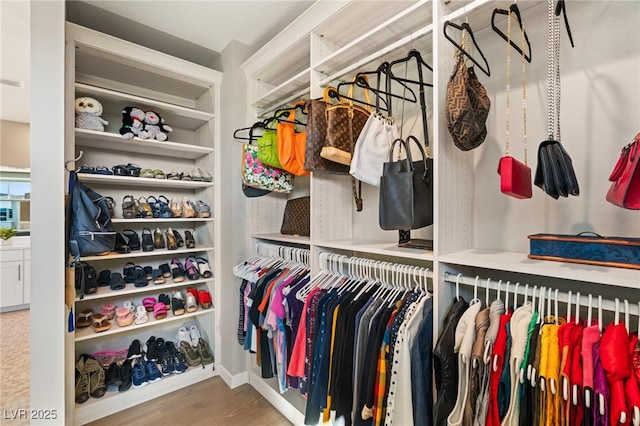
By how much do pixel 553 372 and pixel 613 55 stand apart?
1.15 metres

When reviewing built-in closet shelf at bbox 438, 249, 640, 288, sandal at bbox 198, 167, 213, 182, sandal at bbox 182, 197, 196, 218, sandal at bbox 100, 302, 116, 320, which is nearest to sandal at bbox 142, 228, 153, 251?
sandal at bbox 182, 197, 196, 218

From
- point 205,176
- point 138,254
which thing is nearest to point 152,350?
point 138,254

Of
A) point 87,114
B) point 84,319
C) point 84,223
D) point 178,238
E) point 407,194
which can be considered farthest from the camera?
point 178,238

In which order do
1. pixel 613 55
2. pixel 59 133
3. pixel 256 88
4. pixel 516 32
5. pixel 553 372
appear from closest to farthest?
pixel 553 372, pixel 613 55, pixel 516 32, pixel 59 133, pixel 256 88

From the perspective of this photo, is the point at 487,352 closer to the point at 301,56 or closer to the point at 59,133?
the point at 301,56

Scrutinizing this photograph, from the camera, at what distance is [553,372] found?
0.78 meters

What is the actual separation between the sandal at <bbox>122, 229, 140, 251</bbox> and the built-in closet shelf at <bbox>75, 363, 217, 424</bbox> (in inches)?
39.9

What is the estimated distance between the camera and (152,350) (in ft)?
7.49

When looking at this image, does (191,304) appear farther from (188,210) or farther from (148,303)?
(188,210)

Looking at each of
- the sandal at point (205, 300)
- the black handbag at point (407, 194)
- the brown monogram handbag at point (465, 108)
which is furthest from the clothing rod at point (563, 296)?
the sandal at point (205, 300)

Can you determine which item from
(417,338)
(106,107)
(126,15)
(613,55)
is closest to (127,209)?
(106,107)

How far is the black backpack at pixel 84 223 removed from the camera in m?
1.63

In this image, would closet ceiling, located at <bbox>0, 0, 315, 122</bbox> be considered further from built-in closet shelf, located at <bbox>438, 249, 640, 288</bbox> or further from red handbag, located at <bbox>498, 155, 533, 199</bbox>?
built-in closet shelf, located at <bbox>438, 249, 640, 288</bbox>

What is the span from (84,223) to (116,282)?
624 mm
